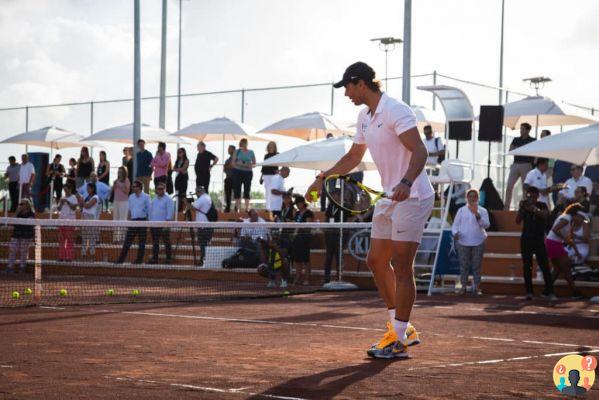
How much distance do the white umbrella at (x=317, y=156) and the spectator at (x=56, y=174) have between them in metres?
8.11

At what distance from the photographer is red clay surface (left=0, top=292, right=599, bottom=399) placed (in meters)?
6.41

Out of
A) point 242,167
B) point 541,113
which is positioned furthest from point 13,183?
point 541,113

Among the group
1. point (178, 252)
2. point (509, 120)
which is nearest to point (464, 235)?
point (178, 252)

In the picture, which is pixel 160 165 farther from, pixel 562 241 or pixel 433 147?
pixel 562 241

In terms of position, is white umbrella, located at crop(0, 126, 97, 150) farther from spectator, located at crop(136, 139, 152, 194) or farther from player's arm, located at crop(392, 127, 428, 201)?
player's arm, located at crop(392, 127, 428, 201)

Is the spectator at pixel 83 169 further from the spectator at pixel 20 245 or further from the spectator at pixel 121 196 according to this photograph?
the spectator at pixel 20 245

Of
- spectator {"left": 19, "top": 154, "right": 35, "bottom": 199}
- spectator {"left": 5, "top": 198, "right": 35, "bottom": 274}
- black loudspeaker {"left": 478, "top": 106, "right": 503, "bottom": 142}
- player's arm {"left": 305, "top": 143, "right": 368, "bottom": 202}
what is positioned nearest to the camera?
player's arm {"left": 305, "top": 143, "right": 368, "bottom": 202}

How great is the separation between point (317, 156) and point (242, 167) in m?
3.06

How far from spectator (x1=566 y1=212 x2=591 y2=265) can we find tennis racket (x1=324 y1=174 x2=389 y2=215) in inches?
359

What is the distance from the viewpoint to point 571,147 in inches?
711

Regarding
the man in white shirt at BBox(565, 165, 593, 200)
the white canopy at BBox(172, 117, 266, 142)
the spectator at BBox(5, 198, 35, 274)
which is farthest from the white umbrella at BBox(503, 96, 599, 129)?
the spectator at BBox(5, 198, 35, 274)

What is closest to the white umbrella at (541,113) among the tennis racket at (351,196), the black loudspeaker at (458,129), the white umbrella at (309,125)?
the white umbrella at (309,125)

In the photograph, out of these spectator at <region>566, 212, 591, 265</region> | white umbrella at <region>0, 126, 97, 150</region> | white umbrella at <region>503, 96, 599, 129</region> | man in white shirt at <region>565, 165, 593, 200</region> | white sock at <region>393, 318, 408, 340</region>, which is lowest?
white sock at <region>393, 318, 408, 340</region>

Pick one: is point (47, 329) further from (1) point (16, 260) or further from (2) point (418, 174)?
(1) point (16, 260)
